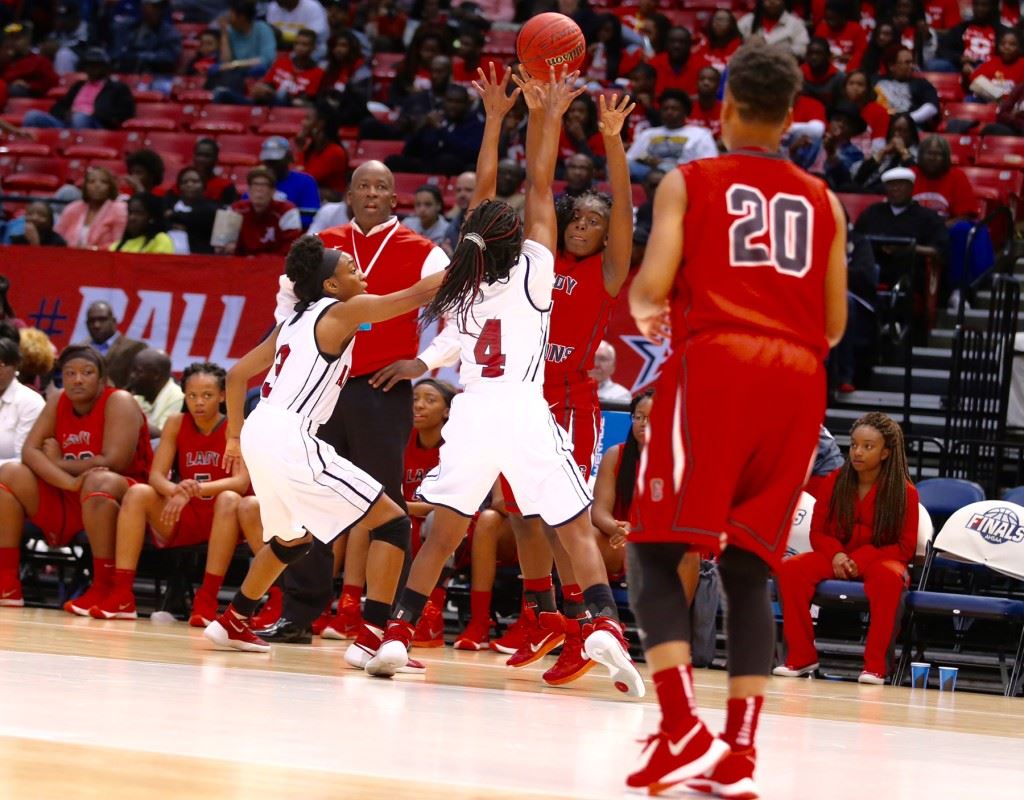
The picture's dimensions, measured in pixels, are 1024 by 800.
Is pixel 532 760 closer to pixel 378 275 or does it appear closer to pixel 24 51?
pixel 378 275

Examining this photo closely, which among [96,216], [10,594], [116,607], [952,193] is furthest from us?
[96,216]

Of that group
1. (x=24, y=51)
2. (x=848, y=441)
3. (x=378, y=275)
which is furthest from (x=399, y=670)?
(x=24, y=51)

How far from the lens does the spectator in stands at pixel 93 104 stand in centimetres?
1570

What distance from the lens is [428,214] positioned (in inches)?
440

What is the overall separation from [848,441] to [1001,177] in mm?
3633

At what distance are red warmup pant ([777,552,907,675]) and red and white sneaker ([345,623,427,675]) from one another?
2279 millimetres

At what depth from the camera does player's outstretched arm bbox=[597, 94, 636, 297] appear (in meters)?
5.65

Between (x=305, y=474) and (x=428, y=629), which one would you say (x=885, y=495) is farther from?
(x=305, y=474)

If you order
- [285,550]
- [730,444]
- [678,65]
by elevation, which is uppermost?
[678,65]

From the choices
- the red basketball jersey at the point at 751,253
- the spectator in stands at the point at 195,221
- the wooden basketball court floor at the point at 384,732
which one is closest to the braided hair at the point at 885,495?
the wooden basketball court floor at the point at 384,732

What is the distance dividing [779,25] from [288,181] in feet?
15.3

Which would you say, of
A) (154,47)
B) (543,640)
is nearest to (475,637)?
(543,640)

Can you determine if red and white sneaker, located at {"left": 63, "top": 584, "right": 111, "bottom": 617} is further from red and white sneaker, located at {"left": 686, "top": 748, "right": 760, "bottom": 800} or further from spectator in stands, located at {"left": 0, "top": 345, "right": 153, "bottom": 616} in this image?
red and white sneaker, located at {"left": 686, "top": 748, "right": 760, "bottom": 800}

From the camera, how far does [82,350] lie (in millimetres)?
9109
